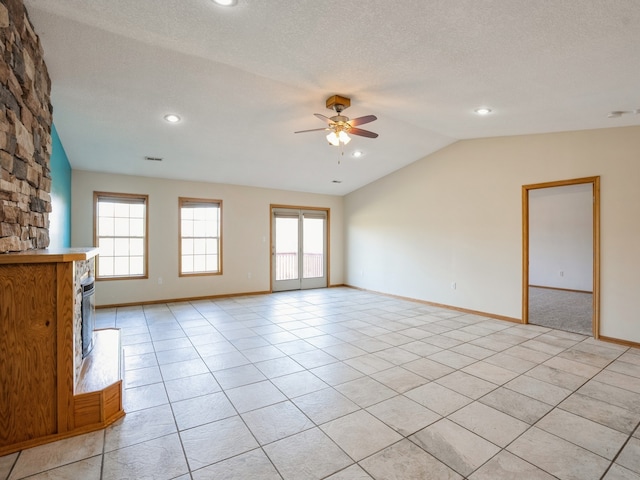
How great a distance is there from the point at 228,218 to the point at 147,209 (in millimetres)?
1532

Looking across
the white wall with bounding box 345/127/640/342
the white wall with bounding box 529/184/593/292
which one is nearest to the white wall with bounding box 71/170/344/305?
the white wall with bounding box 345/127/640/342

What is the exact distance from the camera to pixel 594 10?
6.10ft

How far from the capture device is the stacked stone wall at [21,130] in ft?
6.33

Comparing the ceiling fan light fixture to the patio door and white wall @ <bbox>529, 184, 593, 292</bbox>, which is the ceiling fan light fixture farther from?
white wall @ <bbox>529, 184, 593, 292</bbox>

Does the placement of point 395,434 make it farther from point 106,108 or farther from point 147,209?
point 147,209

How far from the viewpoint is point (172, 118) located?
12.9 feet

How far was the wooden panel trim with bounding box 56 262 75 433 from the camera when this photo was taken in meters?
2.02

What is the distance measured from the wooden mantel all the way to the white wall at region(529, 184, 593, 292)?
8.56 meters

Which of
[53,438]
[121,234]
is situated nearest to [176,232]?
[121,234]

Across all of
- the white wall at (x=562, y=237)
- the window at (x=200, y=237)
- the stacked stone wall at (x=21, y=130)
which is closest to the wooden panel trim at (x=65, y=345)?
the stacked stone wall at (x=21, y=130)

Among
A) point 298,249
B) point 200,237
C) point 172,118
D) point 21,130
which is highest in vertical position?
point 172,118

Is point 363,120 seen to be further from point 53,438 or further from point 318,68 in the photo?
point 53,438

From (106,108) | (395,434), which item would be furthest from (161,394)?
(106,108)

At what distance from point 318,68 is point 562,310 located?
19.3 ft
